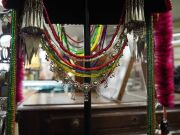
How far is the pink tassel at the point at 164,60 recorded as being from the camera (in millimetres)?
1000

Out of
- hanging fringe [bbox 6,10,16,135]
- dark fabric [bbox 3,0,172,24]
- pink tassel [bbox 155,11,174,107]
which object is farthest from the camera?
pink tassel [bbox 155,11,174,107]

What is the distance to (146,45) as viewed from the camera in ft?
2.88

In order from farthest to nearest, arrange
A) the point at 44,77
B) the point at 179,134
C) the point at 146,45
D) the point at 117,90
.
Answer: the point at 44,77, the point at 117,90, the point at 179,134, the point at 146,45

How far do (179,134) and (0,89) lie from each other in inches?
34.0

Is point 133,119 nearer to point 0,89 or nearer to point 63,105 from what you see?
point 63,105

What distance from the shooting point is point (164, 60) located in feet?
3.28

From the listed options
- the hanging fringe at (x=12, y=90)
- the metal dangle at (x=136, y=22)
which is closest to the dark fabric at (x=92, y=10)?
the metal dangle at (x=136, y=22)

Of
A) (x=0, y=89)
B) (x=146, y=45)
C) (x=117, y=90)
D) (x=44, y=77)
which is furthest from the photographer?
(x=44, y=77)

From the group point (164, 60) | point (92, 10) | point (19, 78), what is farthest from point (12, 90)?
point (164, 60)

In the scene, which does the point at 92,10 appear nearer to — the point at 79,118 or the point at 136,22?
the point at 136,22

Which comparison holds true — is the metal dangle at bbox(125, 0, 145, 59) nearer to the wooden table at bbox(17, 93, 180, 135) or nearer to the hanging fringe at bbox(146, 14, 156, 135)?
the hanging fringe at bbox(146, 14, 156, 135)

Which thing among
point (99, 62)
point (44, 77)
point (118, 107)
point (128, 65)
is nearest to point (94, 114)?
point (118, 107)

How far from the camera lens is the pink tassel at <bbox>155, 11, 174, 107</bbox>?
1000 mm

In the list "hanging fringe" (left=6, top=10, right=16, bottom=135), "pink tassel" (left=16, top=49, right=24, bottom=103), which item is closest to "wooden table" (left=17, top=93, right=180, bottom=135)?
"pink tassel" (left=16, top=49, right=24, bottom=103)
